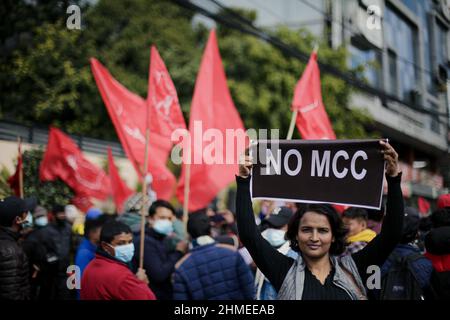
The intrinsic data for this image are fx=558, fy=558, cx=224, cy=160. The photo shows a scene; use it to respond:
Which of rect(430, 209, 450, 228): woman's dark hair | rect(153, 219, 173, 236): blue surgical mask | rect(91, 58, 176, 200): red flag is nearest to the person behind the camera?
rect(430, 209, 450, 228): woman's dark hair

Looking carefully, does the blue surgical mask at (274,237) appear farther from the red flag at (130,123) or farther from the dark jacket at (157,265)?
the red flag at (130,123)

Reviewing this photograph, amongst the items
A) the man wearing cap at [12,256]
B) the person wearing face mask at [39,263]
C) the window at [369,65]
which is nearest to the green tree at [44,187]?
the person wearing face mask at [39,263]

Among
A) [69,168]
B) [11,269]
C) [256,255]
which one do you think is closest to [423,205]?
[69,168]

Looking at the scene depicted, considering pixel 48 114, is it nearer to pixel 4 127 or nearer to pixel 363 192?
pixel 4 127

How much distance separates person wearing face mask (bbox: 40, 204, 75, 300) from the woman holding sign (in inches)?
134

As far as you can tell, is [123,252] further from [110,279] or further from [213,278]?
[213,278]

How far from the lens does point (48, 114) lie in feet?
50.2

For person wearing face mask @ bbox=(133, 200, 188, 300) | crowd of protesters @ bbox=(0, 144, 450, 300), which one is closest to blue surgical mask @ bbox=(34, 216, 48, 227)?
crowd of protesters @ bbox=(0, 144, 450, 300)

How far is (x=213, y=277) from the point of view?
404 centimetres

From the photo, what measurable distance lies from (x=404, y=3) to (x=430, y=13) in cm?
94

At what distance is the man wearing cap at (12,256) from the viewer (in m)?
3.71

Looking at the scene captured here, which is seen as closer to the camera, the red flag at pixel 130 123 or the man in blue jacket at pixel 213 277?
the man in blue jacket at pixel 213 277

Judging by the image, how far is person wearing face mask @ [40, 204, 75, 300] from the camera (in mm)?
6312

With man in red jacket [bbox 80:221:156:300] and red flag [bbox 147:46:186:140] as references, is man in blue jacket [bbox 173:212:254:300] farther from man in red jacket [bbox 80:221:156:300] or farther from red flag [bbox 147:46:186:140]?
red flag [bbox 147:46:186:140]
